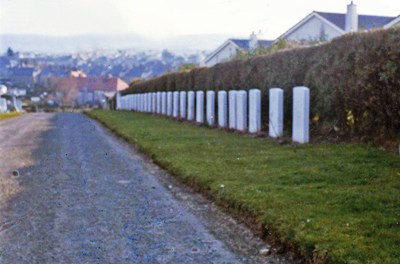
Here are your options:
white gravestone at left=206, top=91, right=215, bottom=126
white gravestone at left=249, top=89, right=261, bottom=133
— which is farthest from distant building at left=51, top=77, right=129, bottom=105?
white gravestone at left=249, top=89, right=261, bottom=133

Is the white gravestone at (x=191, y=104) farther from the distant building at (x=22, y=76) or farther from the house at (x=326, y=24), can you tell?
the distant building at (x=22, y=76)

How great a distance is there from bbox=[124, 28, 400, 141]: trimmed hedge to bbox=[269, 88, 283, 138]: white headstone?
663 millimetres

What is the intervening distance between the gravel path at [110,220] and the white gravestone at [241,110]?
5.45 meters

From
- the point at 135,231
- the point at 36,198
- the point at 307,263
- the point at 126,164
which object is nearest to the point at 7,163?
the point at 126,164

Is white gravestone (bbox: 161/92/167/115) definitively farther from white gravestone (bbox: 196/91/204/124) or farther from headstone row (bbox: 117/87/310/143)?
white gravestone (bbox: 196/91/204/124)

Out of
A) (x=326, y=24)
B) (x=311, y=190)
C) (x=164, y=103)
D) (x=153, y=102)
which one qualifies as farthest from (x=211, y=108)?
(x=326, y=24)

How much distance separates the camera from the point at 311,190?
Answer: 6469mm

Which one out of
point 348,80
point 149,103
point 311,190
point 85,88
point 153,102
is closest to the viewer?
point 311,190

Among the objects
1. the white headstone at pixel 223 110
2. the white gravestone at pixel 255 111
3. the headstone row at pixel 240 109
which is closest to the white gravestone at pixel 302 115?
the headstone row at pixel 240 109

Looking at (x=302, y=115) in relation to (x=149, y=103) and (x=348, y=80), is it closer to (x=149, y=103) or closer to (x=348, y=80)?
(x=348, y=80)

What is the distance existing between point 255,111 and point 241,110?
1141mm

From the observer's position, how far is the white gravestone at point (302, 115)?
11156 mm

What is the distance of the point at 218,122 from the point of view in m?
17.6

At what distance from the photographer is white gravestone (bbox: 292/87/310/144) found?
36.6ft
